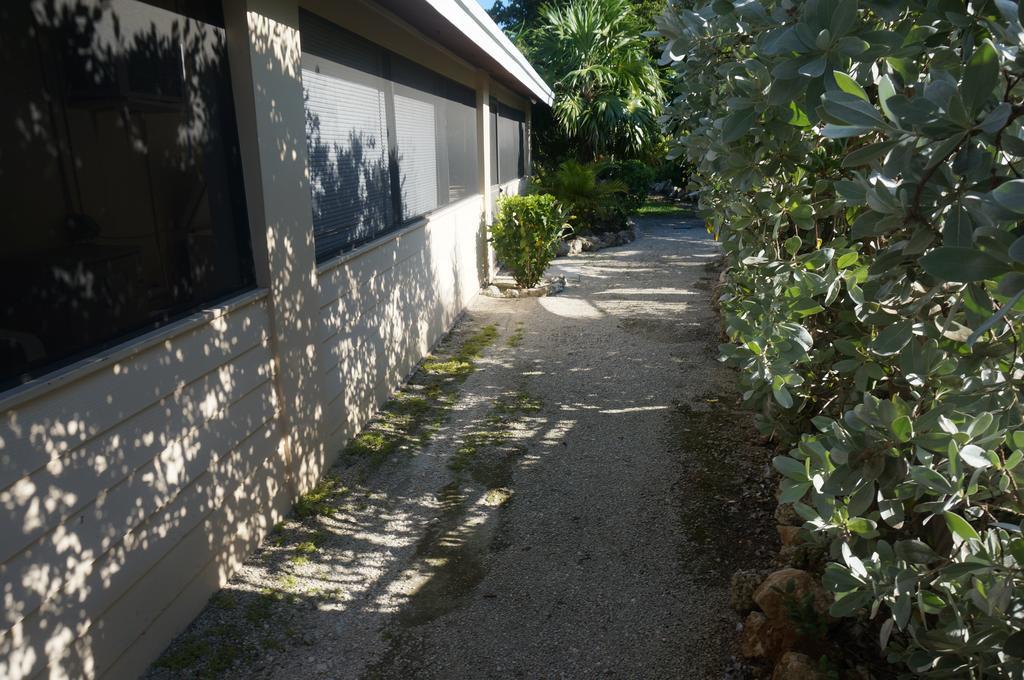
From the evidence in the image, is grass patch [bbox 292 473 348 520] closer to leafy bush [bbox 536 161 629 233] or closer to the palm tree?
leafy bush [bbox 536 161 629 233]

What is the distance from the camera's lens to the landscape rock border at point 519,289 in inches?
405

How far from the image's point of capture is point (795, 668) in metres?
2.59

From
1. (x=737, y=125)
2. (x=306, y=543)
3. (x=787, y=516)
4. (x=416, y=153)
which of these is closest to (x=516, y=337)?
(x=416, y=153)

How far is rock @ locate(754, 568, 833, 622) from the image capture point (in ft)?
9.48

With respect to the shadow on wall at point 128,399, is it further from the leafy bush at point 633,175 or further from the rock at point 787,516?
the leafy bush at point 633,175

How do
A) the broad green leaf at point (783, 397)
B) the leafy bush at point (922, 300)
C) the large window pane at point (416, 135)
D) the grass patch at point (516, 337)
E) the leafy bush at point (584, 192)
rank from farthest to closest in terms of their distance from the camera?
the leafy bush at point (584, 192) < the grass patch at point (516, 337) < the large window pane at point (416, 135) < the broad green leaf at point (783, 397) < the leafy bush at point (922, 300)

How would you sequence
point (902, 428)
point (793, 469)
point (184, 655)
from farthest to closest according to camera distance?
point (184, 655)
point (793, 469)
point (902, 428)

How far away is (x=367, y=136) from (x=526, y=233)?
4.47 metres

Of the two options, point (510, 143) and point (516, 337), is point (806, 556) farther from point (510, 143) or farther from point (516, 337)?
point (510, 143)

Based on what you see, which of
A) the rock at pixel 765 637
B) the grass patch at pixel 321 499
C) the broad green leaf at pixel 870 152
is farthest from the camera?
the grass patch at pixel 321 499

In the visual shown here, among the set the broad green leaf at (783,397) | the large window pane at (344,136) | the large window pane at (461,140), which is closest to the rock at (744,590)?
the broad green leaf at (783,397)

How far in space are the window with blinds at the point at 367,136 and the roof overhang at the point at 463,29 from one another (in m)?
0.35

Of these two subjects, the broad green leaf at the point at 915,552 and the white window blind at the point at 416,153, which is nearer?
the broad green leaf at the point at 915,552

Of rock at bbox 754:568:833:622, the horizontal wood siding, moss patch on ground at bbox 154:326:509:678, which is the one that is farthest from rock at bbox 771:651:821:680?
the horizontal wood siding
